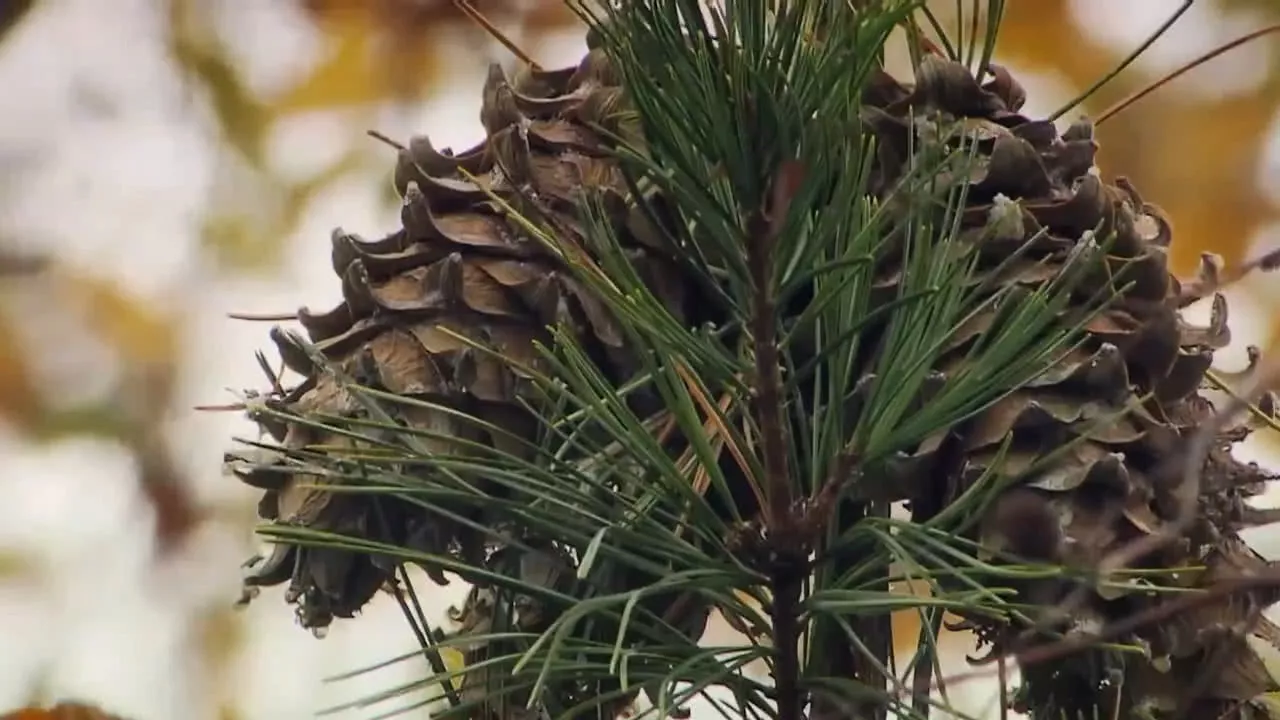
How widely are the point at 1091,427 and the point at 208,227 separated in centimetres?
70

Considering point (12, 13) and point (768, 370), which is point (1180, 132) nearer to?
point (768, 370)

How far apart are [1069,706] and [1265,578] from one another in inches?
5.4

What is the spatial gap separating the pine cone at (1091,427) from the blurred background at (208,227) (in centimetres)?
32

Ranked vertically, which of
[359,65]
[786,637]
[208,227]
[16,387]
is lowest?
[786,637]

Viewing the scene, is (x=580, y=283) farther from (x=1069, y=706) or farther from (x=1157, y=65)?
(x=1157, y=65)

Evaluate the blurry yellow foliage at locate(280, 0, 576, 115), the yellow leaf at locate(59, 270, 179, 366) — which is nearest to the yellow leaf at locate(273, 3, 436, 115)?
the blurry yellow foliage at locate(280, 0, 576, 115)

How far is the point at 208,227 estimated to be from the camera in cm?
87

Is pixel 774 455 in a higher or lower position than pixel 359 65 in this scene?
lower

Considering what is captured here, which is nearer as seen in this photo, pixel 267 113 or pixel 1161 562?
pixel 1161 562

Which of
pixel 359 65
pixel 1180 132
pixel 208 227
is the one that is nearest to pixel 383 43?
pixel 359 65

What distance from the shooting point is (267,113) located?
880 millimetres

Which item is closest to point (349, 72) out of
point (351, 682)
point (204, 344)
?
point (204, 344)

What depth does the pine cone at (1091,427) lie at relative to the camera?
0.31 m

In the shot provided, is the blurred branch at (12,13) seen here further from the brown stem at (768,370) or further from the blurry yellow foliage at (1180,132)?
the brown stem at (768,370)
